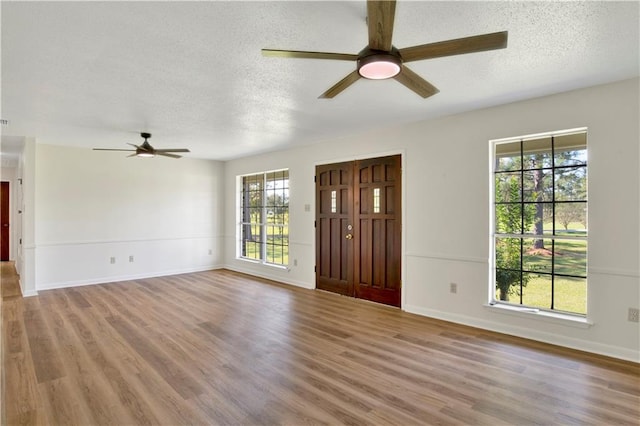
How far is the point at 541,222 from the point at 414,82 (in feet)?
8.02

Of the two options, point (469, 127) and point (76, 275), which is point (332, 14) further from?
point (76, 275)

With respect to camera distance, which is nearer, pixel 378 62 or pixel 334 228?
pixel 378 62

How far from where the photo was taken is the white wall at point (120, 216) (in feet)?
19.6

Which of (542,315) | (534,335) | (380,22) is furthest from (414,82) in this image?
(534,335)

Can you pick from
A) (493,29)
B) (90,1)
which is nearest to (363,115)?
(493,29)

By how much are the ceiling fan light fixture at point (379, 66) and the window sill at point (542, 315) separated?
303cm

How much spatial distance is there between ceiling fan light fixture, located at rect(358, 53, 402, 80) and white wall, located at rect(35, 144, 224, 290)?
623 cm

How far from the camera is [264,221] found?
7.34 meters

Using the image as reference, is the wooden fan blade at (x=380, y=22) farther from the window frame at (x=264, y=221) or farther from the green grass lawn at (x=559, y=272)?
the window frame at (x=264, y=221)

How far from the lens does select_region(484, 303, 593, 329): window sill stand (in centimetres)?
332


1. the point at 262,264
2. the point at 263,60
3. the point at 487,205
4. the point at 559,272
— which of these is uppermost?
the point at 263,60

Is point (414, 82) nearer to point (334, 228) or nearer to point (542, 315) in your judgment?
point (542, 315)

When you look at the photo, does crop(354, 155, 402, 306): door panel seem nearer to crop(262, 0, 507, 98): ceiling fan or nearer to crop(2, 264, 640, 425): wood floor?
crop(2, 264, 640, 425): wood floor

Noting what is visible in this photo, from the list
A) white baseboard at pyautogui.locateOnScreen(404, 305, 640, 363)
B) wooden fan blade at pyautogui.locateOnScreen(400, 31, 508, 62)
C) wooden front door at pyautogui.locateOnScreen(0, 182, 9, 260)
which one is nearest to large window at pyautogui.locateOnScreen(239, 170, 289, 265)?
white baseboard at pyautogui.locateOnScreen(404, 305, 640, 363)
